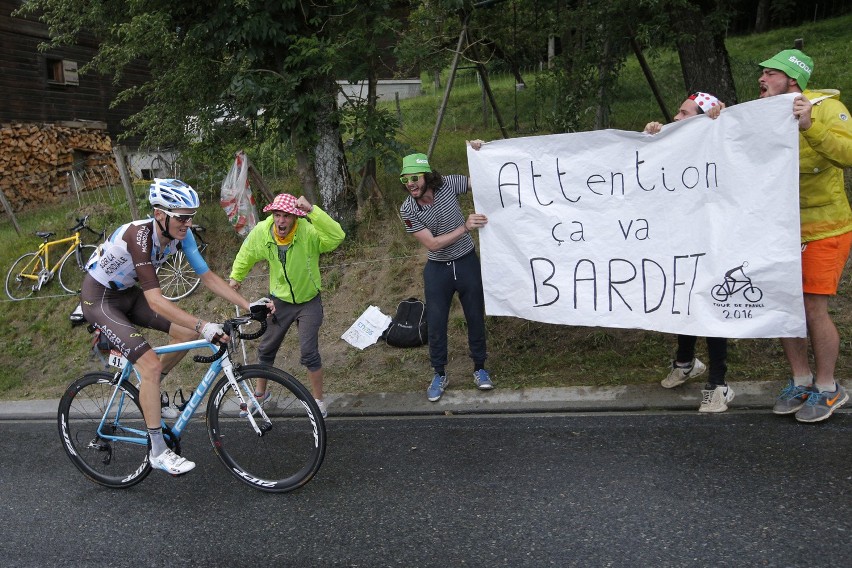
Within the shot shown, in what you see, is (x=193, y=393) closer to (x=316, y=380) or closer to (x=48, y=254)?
(x=316, y=380)

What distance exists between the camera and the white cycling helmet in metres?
4.62

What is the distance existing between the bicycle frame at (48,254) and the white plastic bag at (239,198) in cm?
375

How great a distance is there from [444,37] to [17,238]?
8.62 meters

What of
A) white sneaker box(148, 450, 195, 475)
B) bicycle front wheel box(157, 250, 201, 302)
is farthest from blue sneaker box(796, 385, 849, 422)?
bicycle front wheel box(157, 250, 201, 302)

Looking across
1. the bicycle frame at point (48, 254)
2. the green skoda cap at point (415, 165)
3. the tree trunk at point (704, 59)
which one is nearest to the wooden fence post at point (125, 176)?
the bicycle frame at point (48, 254)

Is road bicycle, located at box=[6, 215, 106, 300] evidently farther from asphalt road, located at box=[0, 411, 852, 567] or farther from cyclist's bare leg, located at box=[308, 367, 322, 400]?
cyclist's bare leg, located at box=[308, 367, 322, 400]

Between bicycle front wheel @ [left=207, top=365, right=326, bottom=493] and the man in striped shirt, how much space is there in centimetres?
134

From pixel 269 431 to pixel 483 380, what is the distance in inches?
74.3

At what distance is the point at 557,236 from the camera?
5.57 m

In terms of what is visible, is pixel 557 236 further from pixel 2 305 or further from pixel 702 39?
pixel 2 305

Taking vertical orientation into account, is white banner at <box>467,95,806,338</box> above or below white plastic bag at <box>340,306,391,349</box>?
above

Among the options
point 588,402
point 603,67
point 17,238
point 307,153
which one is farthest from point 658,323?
point 17,238

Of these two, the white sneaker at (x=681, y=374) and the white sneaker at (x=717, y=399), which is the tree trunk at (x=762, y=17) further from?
the white sneaker at (x=717, y=399)

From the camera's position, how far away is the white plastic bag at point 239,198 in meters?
8.59
